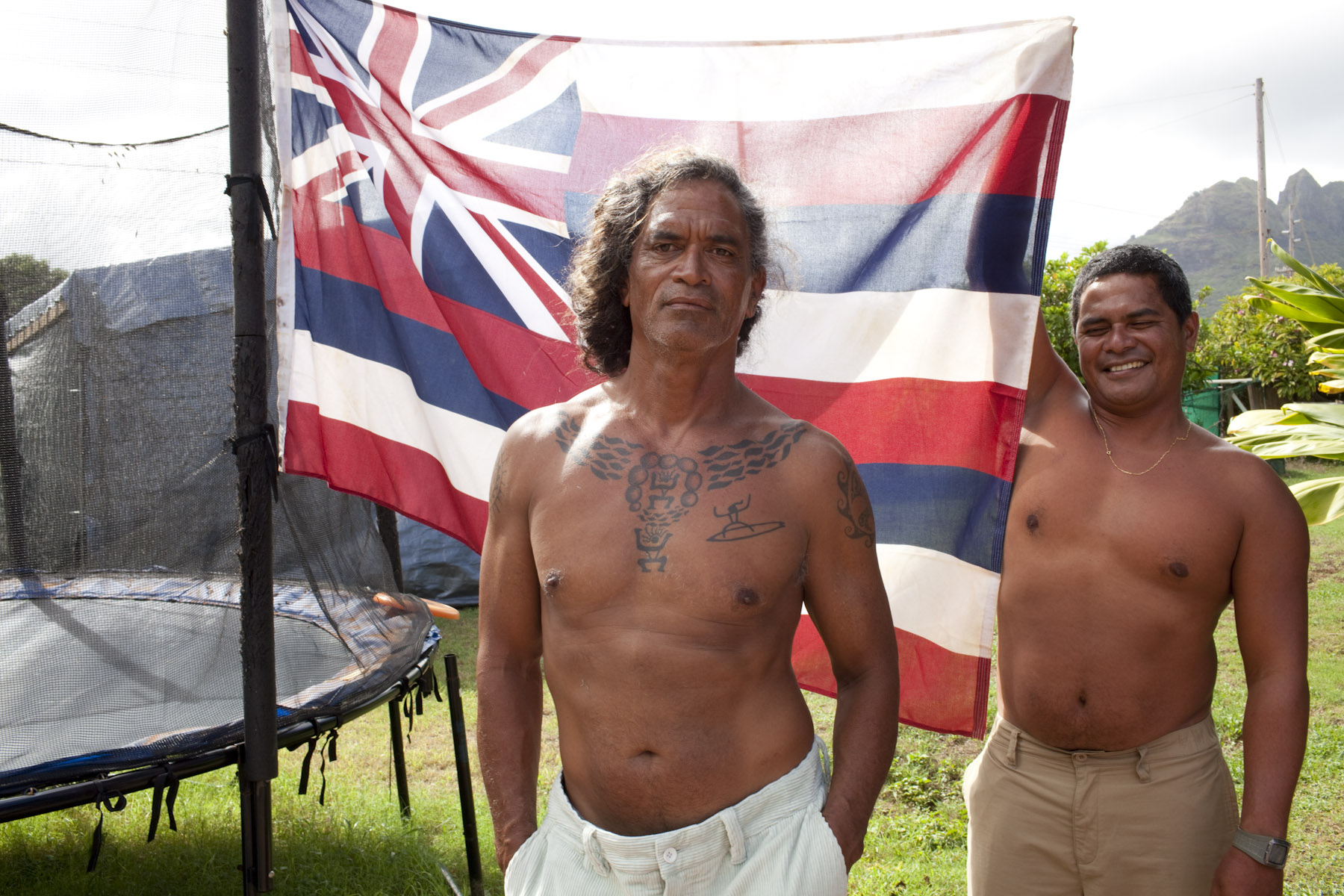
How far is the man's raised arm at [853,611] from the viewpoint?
1.89m

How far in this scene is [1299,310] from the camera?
409 centimetres

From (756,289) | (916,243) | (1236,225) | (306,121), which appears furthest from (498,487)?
(1236,225)

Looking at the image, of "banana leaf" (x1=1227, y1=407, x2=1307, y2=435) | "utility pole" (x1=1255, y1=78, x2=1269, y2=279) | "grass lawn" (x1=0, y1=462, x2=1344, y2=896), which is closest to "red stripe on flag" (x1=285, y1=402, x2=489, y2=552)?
"grass lawn" (x1=0, y1=462, x2=1344, y2=896)

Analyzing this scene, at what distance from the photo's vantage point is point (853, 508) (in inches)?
75.3

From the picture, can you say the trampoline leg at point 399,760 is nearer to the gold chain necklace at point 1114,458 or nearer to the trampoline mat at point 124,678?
the trampoline mat at point 124,678

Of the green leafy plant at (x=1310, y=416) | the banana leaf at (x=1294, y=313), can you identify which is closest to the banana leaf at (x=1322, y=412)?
the green leafy plant at (x=1310, y=416)

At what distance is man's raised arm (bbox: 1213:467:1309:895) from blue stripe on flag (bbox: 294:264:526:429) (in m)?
2.07

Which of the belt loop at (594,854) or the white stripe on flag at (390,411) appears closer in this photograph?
the belt loop at (594,854)

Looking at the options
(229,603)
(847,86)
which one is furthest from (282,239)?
(847,86)

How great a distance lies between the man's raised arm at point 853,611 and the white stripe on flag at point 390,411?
4.42ft

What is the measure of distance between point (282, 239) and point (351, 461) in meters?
0.71

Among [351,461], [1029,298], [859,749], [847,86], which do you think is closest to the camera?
[859,749]

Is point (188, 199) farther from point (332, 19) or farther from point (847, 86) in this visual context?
point (847, 86)

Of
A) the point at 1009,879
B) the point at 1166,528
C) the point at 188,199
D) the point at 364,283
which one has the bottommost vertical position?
the point at 1009,879
